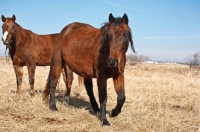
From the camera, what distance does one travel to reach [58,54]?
659 centimetres

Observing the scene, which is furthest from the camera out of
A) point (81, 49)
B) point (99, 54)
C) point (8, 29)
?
point (8, 29)

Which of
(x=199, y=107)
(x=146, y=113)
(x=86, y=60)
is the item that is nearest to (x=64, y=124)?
(x=86, y=60)

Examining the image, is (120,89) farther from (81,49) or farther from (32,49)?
(32,49)

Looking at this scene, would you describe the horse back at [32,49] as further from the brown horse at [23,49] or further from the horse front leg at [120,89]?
the horse front leg at [120,89]

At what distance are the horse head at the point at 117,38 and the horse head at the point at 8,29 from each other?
15.1 feet

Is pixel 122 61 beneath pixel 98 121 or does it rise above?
above

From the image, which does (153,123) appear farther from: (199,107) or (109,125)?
(199,107)

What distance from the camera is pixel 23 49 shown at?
8523 mm

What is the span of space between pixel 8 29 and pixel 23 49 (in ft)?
2.97

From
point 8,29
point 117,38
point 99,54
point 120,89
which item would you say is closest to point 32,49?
point 8,29

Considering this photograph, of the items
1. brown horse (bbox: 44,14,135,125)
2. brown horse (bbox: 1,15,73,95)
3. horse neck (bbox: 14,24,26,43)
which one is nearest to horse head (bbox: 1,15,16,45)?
brown horse (bbox: 1,15,73,95)

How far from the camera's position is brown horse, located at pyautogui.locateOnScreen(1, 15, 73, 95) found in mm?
8047

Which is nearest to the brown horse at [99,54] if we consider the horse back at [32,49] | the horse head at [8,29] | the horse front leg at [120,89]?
the horse front leg at [120,89]

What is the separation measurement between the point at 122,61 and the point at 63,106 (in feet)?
8.02
